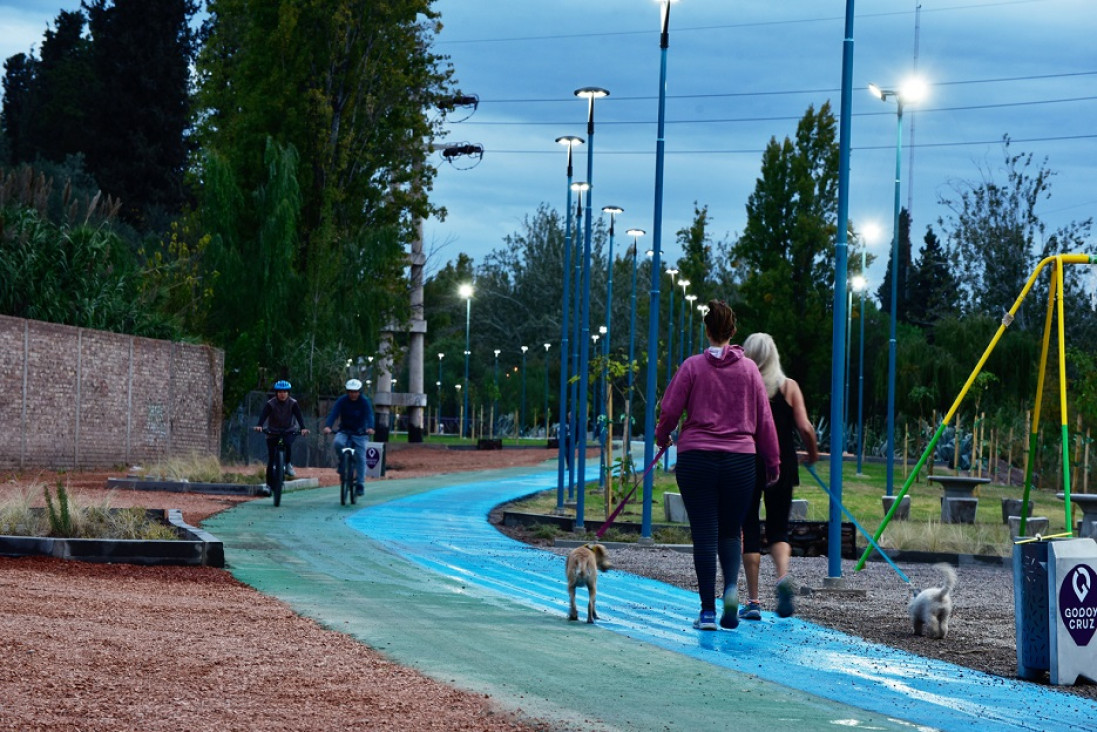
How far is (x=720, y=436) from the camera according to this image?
9242mm

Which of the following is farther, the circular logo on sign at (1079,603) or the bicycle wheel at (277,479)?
the bicycle wheel at (277,479)

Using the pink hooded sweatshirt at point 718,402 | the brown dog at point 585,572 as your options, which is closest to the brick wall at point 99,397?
the brown dog at point 585,572

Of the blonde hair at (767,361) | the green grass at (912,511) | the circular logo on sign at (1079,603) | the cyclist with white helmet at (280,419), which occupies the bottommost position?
the green grass at (912,511)

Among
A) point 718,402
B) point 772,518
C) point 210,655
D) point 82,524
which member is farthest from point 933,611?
point 82,524

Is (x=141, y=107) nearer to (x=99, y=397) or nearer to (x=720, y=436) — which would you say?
(x=99, y=397)

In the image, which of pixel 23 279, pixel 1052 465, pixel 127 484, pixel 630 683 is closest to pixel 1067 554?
pixel 630 683

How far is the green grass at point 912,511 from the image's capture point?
19047 millimetres

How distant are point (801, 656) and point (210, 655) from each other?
3.34 metres

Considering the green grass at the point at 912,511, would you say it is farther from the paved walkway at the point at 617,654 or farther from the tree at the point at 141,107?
the tree at the point at 141,107

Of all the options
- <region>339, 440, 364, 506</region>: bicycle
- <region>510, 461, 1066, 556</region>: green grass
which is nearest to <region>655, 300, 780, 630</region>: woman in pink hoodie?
<region>510, 461, 1066, 556</region>: green grass

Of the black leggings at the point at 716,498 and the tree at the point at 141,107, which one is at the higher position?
the tree at the point at 141,107

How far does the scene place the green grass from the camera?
62.5 feet

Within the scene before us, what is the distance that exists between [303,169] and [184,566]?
1184 inches

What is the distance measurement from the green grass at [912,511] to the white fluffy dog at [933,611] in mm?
8886
